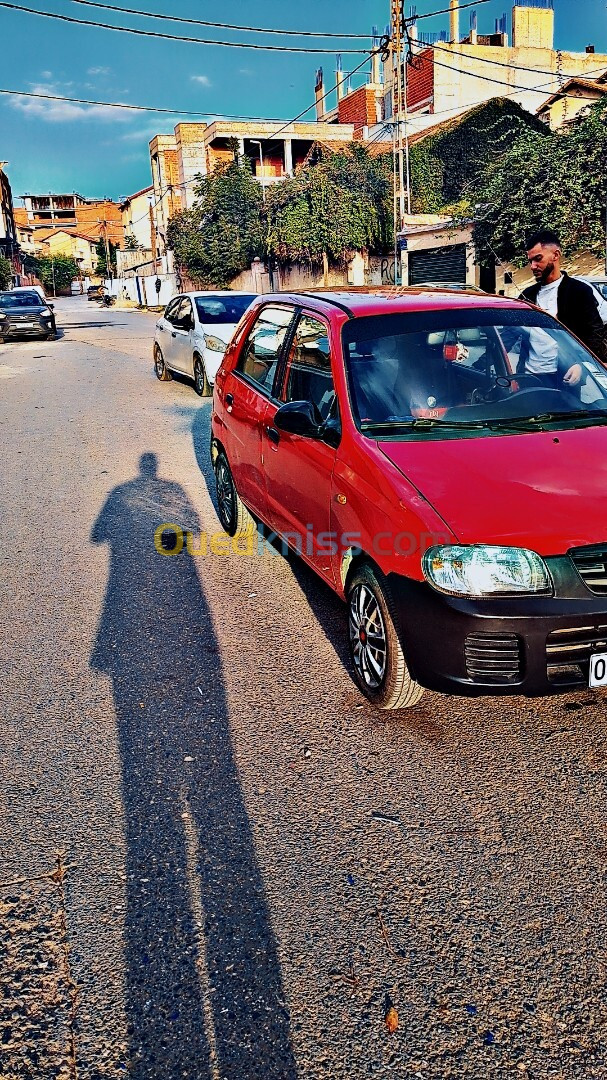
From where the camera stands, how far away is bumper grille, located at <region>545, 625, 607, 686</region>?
327 cm

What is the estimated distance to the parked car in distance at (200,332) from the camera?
13.6 meters

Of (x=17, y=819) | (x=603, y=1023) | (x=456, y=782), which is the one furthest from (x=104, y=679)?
(x=603, y=1023)

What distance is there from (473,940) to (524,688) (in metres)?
1.03

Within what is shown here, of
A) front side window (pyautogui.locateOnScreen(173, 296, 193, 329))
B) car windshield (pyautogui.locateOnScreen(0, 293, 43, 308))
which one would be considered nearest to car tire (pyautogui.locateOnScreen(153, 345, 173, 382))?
front side window (pyautogui.locateOnScreen(173, 296, 193, 329))

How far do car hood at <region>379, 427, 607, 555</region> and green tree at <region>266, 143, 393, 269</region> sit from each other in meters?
33.7

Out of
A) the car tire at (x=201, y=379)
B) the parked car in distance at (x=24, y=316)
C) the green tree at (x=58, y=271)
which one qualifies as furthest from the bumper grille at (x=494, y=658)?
the green tree at (x=58, y=271)

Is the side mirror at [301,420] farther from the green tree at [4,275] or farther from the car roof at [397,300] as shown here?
the green tree at [4,275]

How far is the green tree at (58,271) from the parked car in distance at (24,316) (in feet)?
285

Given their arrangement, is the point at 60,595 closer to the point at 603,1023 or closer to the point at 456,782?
the point at 456,782

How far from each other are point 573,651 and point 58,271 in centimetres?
12681

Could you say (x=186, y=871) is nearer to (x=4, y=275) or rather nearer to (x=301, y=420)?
(x=301, y=420)

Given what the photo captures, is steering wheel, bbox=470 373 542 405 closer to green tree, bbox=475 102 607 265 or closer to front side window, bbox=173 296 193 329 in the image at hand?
front side window, bbox=173 296 193 329

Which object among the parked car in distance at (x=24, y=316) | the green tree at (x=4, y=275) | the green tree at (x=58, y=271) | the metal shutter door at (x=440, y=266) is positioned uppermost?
the green tree at (x=58, y=271)

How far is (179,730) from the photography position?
12.6ft
